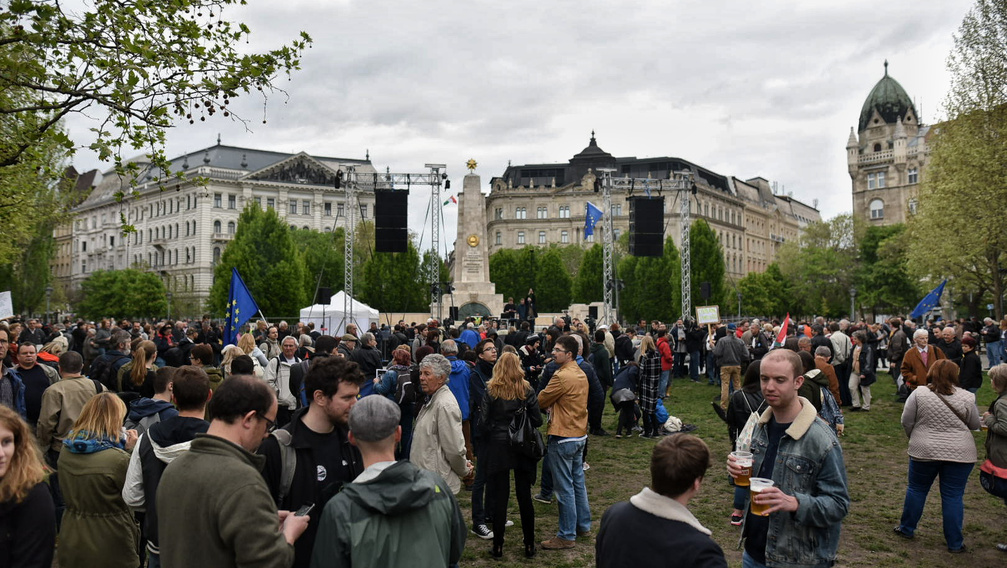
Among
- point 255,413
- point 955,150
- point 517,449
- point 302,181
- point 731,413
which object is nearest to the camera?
point 255,413

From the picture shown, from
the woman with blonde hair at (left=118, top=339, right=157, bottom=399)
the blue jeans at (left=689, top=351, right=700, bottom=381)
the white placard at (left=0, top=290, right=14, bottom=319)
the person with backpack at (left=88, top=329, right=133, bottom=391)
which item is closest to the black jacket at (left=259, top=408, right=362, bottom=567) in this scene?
the woman with blonde hair at (left=118, top=339, right=157, bottom=399)

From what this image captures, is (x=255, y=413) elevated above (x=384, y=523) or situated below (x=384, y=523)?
above

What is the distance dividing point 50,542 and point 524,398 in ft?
13.0

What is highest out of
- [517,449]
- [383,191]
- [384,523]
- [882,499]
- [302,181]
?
[302,181]

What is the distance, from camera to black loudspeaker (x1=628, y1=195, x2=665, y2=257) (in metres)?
28.6

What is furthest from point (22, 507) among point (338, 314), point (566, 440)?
point (338, 314)

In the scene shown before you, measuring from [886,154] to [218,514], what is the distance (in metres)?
98.5

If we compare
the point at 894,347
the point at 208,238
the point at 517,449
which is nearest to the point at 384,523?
the point at 517,449

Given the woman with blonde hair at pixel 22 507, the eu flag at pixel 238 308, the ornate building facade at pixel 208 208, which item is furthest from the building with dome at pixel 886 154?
the woman with blonde hair at pixel 22 507

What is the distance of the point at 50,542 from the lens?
288 cm

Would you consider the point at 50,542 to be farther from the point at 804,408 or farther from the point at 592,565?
the point at 592,565

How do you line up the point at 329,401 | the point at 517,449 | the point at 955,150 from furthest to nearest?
the point at 955,150 → the point at 517,449 → the point at 329,401

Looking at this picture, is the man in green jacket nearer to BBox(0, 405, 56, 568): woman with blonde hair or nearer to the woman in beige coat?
BBox(0, 405, 56, 568): woman with blonde hair

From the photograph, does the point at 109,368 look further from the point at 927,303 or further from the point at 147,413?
the point at 927,303
